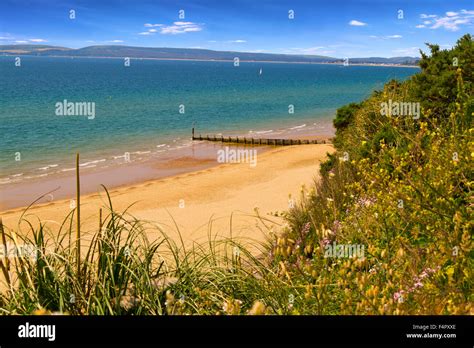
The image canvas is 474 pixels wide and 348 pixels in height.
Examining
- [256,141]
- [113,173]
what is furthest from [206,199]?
[256,141]

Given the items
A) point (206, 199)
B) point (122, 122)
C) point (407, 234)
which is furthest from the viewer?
point (122, 122)

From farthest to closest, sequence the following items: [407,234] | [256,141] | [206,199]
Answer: [256,141] < [206,199] < [407,234]

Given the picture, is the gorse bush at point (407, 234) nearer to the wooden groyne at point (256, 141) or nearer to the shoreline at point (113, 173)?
the shoreline at point (113, 173)

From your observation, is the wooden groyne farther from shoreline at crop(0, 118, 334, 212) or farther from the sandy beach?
the sandy beach

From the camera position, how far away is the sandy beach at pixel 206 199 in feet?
61.7

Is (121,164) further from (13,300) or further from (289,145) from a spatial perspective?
(13,300)

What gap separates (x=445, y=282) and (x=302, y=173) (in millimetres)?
25489

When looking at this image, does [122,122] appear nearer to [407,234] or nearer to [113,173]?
[113,173]

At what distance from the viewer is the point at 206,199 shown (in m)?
24.4

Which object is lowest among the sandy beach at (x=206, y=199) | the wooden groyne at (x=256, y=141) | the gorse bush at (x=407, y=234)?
the sandy beach at (x=206, y=199)

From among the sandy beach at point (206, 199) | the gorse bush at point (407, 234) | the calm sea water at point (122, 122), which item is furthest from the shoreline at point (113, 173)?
the gorse bush at point (407, 234)

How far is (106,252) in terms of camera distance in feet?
12.9

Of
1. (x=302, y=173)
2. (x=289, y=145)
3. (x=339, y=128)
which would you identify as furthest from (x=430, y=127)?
(x=289, y=145)

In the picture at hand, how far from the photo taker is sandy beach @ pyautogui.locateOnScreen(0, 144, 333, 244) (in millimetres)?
18812
